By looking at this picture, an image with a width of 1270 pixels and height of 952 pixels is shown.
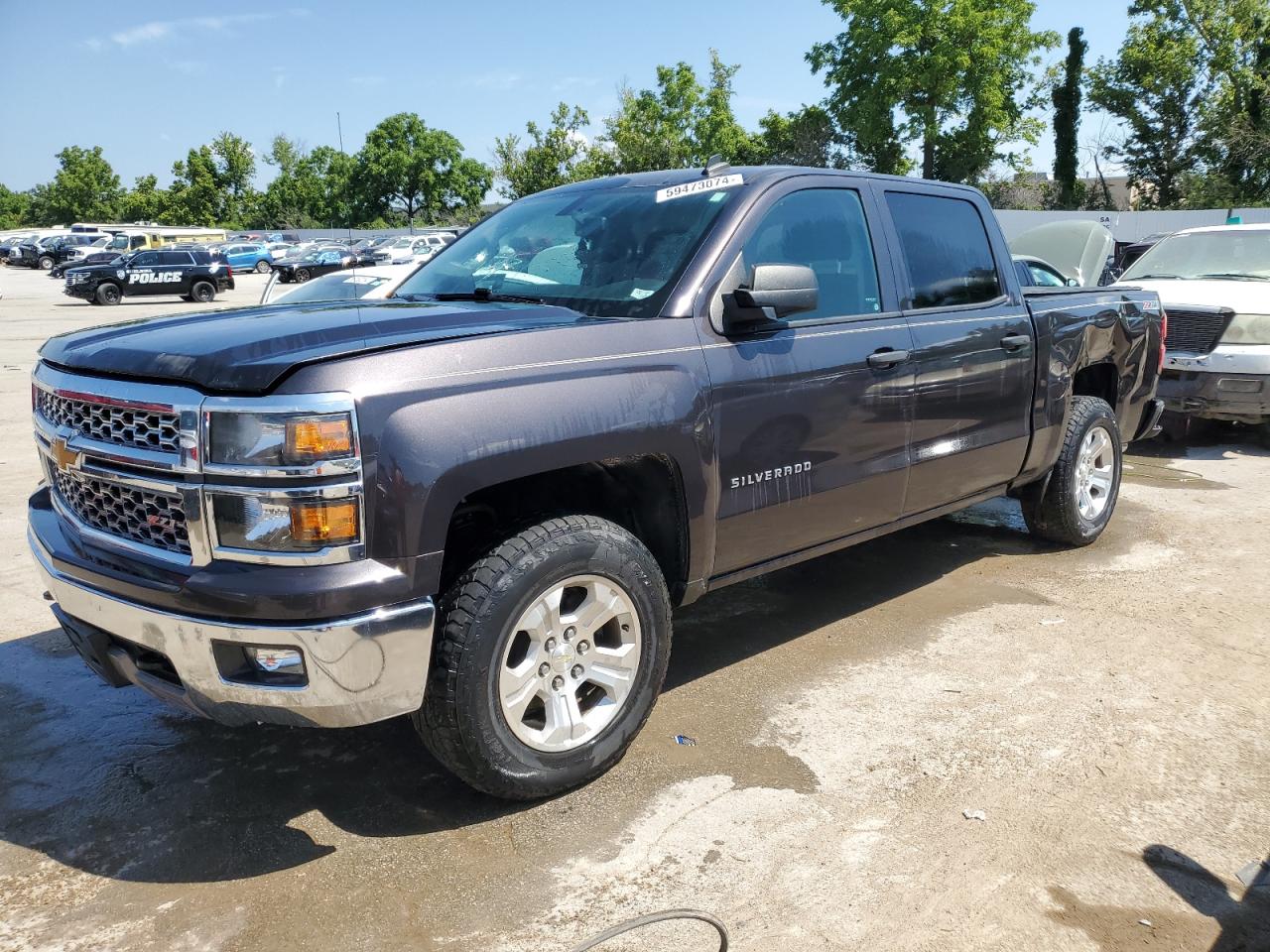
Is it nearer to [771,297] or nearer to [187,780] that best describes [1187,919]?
[771,297]

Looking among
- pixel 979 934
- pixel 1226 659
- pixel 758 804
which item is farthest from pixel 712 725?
pixel 1226 659

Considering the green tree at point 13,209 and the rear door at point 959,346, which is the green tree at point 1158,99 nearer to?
the rear door at point 959,346

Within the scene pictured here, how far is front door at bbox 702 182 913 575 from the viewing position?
3.48m

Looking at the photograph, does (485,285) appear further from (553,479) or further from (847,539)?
(847,539)

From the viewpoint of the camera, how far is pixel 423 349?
272 centimetres

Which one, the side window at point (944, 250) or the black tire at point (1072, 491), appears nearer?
the side window at point (944, 250)

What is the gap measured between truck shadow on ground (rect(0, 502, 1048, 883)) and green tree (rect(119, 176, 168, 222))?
90124mm

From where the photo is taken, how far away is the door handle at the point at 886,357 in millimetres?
3951

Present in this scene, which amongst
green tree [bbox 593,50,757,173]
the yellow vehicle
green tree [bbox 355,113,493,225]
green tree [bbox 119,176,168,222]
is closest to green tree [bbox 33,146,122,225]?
green tree [bbox 119,176,168,222]

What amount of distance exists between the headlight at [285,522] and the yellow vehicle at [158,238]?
4742 centimetres

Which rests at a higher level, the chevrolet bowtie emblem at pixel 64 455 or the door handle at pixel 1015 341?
the door handle at pixel 1015 341

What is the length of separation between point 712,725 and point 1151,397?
426 centimetres

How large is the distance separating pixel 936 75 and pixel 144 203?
229 feet

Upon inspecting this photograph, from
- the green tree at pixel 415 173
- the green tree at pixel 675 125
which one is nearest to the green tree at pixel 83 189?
the green tree at pixel 415 173
